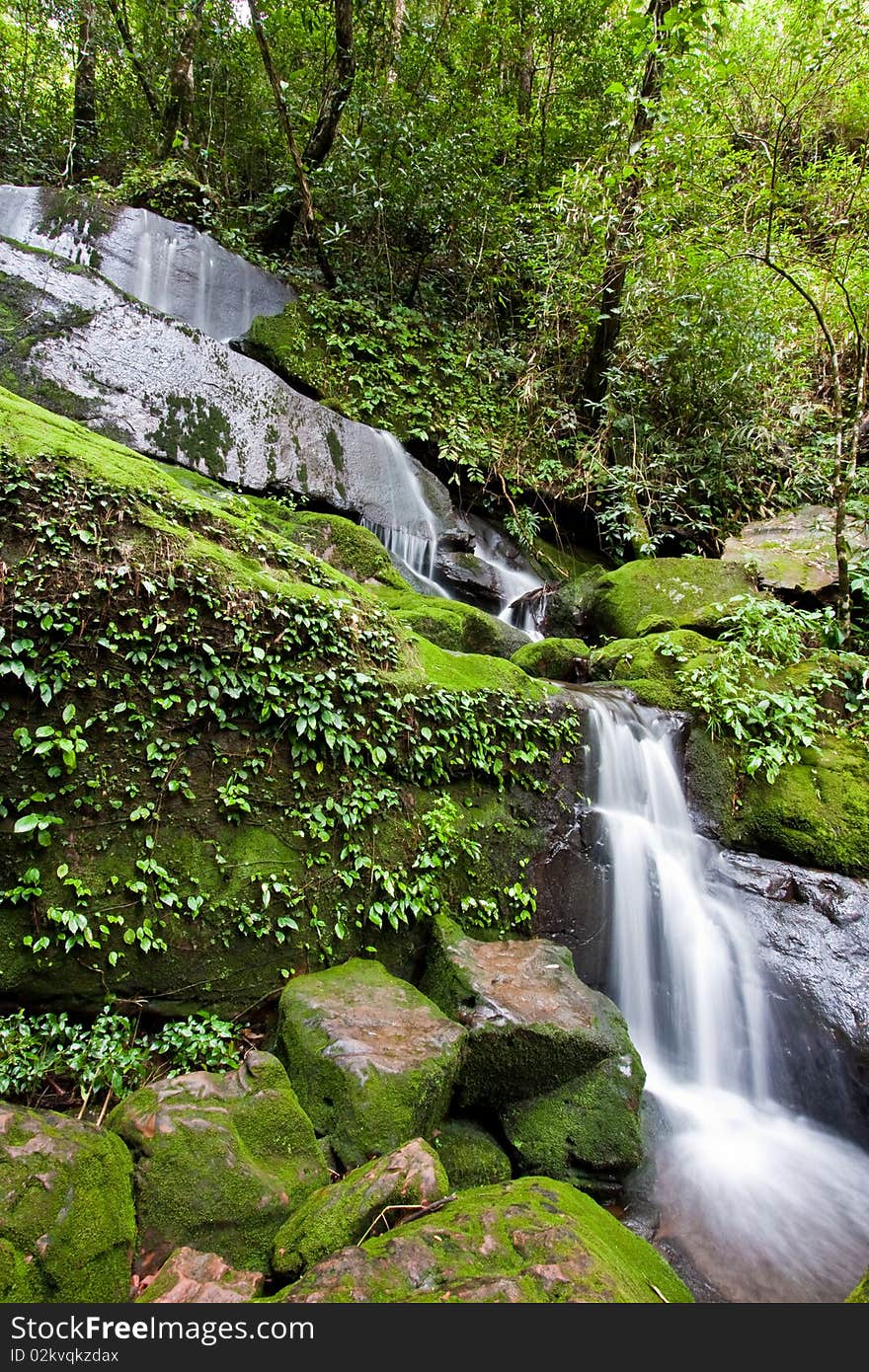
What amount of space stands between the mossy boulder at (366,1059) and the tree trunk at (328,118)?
40.3ft

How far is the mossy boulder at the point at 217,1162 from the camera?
2463 mm

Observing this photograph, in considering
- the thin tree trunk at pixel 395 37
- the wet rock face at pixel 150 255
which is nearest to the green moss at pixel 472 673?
the wet rock face at pixel 150 255

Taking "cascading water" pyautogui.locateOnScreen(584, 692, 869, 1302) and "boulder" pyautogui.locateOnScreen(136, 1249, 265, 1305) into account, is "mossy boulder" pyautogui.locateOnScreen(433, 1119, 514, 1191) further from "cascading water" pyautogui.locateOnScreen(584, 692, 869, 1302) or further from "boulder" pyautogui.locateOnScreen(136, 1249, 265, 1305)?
"boulder" pyautogui.locateOnScreen(136, 1249, 265, 1305)

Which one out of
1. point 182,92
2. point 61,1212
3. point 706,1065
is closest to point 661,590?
point 706,1065

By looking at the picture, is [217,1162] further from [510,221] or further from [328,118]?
[510,221]

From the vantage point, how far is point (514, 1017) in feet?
12.2

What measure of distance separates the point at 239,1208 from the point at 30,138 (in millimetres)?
17886

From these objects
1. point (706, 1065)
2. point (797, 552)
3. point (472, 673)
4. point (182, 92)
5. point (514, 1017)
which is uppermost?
point (182, 92)

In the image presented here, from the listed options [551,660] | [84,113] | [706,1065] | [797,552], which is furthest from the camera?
[84,113]

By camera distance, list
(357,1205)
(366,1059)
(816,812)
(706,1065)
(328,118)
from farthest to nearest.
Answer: (328,118) → (816,812) → (706,1065) → (366,1059) → (357,1205)

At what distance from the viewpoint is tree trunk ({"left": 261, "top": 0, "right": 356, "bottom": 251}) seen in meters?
9.56

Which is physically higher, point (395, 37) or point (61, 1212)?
point (395, 37)

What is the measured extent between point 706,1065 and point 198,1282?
383cm
